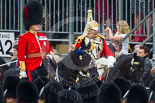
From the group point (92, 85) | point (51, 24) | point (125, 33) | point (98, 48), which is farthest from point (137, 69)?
point (51, 24)

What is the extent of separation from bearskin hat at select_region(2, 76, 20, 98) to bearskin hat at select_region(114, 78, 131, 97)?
5.05ft

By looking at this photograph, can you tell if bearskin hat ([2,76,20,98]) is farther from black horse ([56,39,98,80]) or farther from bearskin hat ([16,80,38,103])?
black horse ([56,39,98,80])

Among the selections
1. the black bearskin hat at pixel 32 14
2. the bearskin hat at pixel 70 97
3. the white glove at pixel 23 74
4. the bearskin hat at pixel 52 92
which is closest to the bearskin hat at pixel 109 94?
the bearskin hat at pixel 70 97

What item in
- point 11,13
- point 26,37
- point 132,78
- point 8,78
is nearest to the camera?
point 132,78

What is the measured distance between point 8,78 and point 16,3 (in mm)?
4186

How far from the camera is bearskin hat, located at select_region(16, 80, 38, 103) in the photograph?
10914mm

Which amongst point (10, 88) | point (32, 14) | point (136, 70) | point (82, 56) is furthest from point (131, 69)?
point (32, 14)

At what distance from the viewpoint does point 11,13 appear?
1536 centimetres

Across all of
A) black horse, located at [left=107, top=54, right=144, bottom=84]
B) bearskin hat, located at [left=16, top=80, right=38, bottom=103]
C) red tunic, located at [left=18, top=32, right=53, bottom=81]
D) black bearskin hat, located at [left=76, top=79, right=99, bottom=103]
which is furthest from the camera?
red tunic, located at [left=18, top=32, right=53, bottom=81]

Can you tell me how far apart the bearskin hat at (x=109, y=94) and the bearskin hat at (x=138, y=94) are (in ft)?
0.59

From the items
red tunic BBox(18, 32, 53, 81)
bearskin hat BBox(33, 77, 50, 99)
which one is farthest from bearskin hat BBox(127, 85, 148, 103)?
red tunic BBox(18, 32, 53, 81)

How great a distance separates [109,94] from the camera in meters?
10.6

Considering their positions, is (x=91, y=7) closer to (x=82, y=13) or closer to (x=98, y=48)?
(x=82, y=13)

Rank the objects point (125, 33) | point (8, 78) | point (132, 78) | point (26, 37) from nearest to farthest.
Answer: point (132, 78) → point (8, 78) → point (26, 37) → point (125, 33)
